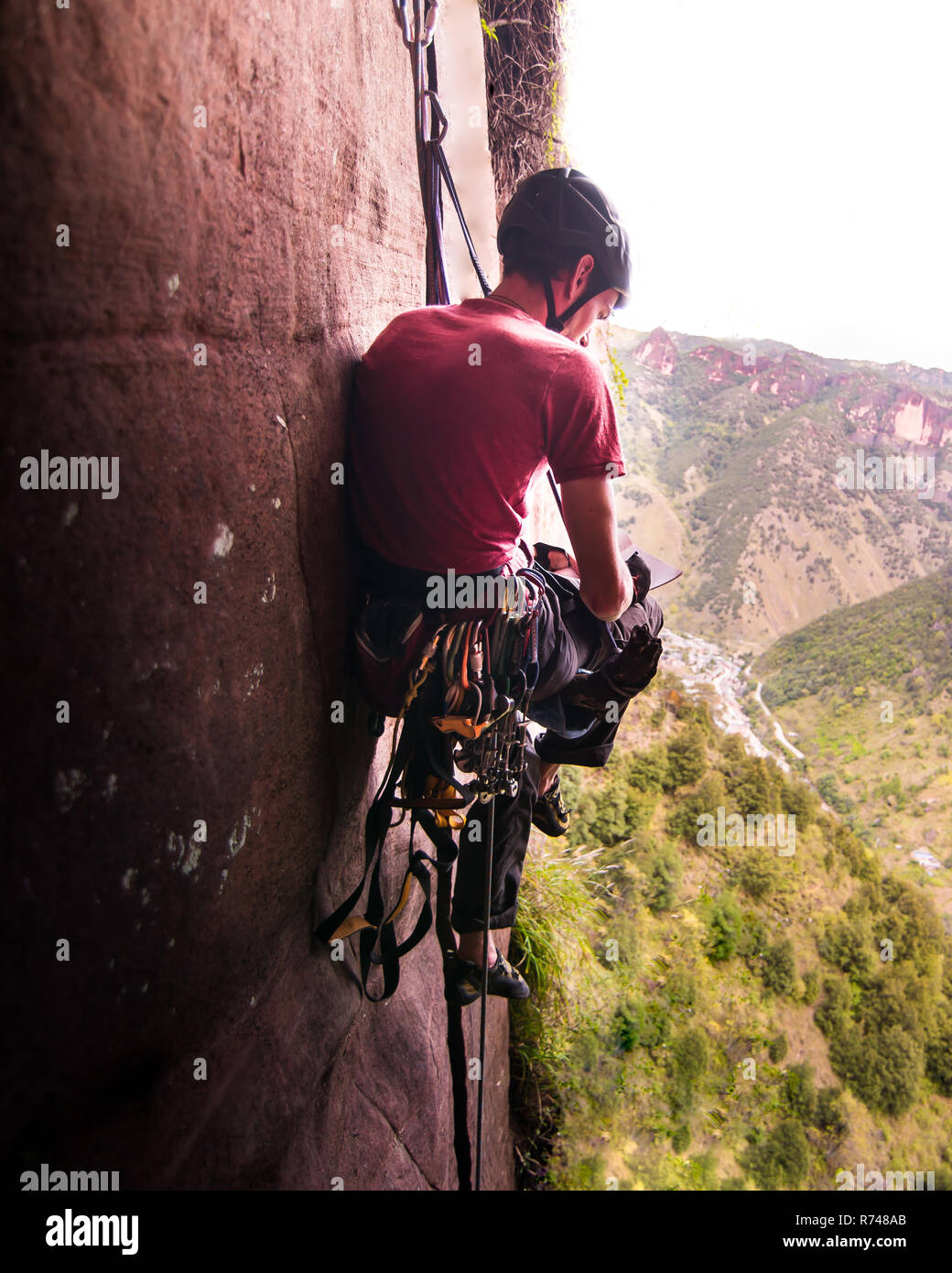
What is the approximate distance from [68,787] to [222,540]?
54 cm

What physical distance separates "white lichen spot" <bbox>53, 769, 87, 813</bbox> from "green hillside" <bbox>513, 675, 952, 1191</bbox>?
13.2 feet

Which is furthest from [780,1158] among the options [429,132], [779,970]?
[429,132]

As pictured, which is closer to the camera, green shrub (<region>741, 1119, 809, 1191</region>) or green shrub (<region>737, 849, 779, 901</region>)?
green shrub (<region>741, 1119, 809, 1191</region>)

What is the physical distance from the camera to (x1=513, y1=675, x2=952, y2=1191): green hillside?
503 cm

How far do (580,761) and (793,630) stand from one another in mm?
36718

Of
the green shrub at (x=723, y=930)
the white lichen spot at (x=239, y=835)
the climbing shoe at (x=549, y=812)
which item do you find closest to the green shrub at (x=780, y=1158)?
the green shrub at (x=723, y=930)

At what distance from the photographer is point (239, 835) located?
1.64 m

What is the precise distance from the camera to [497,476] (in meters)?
1.86

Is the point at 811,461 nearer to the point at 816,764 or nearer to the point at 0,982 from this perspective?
the point at 816,764

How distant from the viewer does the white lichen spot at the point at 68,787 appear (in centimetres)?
112

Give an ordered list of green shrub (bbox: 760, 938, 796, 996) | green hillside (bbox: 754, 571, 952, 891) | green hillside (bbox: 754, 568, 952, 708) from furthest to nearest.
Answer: green hillside (bbox: 754, 568, 952, 708) → green hillside (bbox: 754, 571, 952, 891) → green shrub (bbox: 760, 938, 796, 996)

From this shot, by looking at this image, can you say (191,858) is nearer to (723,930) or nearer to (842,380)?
(723,930)

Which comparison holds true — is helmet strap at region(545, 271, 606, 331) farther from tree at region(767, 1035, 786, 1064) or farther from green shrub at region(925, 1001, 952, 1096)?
green shrub at region(925, 1001, 952, 1096)

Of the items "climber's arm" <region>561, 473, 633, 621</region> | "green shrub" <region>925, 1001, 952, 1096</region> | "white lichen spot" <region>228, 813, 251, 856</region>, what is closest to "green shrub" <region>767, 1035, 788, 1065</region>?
"green shrub" <region>925, 1001, 952, 1096</region>
